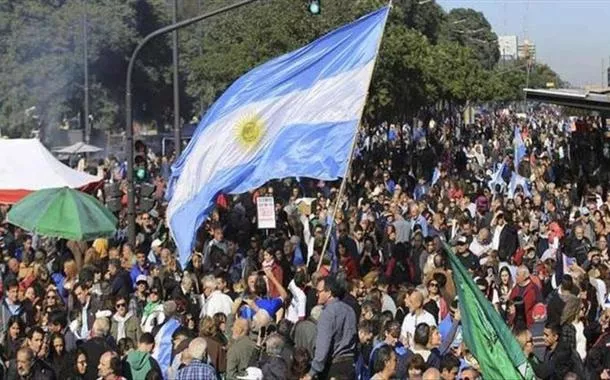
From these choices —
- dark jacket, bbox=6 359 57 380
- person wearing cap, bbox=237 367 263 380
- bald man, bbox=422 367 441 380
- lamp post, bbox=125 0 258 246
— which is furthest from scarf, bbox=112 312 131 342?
lamp post, bbox=125 0 258 246

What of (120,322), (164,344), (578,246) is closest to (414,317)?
(164,344)

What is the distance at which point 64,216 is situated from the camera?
18484 mm

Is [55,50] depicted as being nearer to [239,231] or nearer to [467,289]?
[239,231]

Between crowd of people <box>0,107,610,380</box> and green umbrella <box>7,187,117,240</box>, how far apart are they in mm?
398

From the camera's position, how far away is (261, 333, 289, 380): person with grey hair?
1062 centimetres

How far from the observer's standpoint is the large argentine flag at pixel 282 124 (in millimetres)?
15633

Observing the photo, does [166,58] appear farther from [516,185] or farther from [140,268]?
[140,268]

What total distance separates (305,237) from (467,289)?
12.3 meters

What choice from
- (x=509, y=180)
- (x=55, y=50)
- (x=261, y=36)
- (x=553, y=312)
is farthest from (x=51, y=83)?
(x=553, y=312)

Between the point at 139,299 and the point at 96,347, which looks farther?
the point at 139,299

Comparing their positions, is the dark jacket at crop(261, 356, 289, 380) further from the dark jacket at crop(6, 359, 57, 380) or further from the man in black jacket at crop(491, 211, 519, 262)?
the man in black jacket at crop(491, 211, 519, 262)

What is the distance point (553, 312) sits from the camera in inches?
507

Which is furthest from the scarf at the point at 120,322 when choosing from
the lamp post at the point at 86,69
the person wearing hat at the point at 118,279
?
the lamp post at the point at 86,69

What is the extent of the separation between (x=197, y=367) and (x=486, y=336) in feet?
8.73
